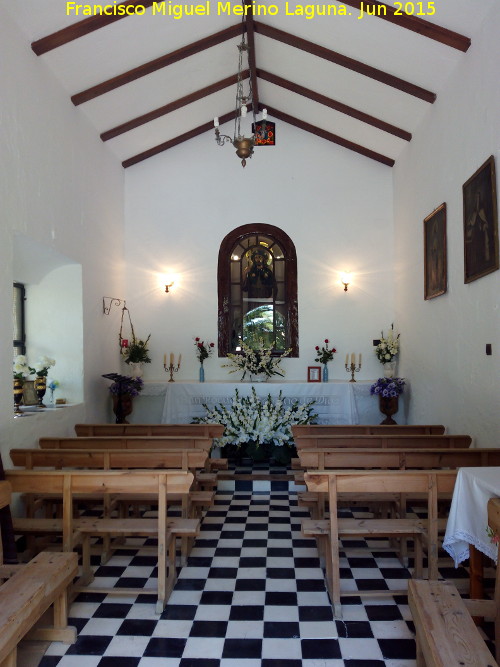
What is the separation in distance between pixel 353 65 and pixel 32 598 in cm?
622

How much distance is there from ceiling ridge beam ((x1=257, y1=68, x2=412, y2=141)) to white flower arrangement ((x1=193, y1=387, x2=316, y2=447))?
398cm

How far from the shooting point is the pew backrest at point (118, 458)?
4258 millimetres

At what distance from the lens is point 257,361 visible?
8438 mm

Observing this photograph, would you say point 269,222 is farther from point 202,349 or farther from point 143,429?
point 143,429

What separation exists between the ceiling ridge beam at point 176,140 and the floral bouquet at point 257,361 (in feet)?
11.3

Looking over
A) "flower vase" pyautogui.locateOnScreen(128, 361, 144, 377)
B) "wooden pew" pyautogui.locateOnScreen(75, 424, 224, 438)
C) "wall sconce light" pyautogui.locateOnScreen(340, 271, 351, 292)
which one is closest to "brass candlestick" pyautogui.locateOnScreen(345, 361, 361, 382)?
"wall sconce light" pyautogui.locateOnScreen(340, 271, 351, 292)

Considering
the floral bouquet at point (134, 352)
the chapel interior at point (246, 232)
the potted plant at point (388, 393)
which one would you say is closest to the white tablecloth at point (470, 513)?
the chapel interior at point (246, 232)

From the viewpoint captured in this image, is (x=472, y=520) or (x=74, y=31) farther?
(x=74, y=31)

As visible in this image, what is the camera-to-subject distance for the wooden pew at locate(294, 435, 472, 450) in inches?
188

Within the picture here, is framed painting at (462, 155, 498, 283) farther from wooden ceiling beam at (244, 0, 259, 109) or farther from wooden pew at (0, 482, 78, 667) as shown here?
wooden pew at (0, 482, 78, 667)

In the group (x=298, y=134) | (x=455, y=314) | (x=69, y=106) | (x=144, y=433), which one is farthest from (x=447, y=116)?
(x=144, y=433)

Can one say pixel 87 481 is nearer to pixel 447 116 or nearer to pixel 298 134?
pixel 447 116

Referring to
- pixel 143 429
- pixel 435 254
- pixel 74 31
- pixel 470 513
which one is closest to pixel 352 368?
pixel 435 254

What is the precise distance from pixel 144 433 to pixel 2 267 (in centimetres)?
208
